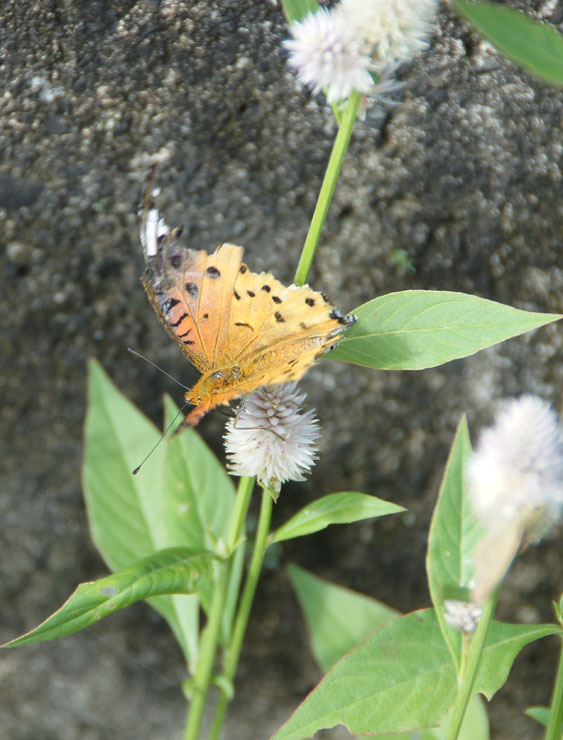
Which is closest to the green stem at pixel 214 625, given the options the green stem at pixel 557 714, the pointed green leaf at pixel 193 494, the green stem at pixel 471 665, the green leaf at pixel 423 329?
the pointed green leaf at pixel 193 494

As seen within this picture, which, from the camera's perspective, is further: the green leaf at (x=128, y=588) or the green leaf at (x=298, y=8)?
the green leaf at (x=298, y=8)

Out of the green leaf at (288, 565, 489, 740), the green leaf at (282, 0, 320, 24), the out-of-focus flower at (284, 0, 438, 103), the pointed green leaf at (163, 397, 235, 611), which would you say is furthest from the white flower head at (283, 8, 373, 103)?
the green leaf at (288, 565, 489, 740)

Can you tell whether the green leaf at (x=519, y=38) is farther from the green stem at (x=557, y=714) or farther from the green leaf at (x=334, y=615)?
the green leaf at (x=334, y=615)

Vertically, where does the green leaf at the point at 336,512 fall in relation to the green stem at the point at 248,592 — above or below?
above

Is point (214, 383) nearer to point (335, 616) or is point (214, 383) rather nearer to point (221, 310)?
point (221, 310)

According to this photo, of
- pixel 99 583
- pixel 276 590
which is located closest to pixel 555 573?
pixel 276 590

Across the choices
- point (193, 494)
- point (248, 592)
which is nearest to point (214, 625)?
point (248, 592)
